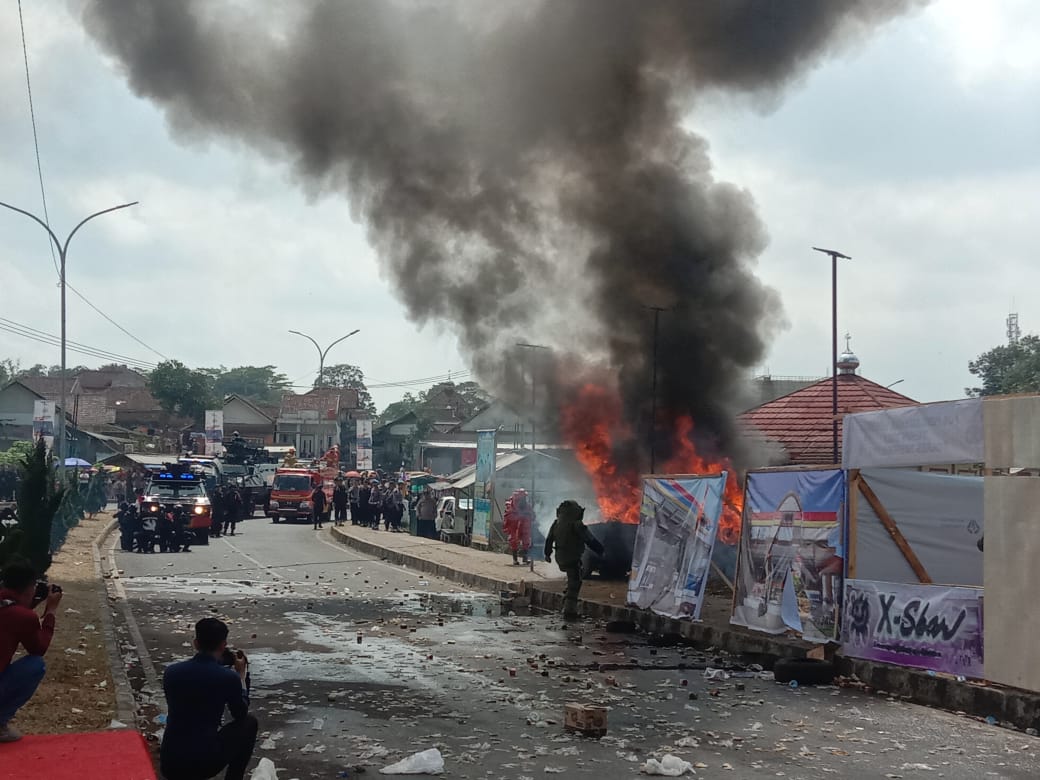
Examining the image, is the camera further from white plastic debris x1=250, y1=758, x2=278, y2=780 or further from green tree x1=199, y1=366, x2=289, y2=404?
green tree x1=199, y1=366, x2=289, y2=404

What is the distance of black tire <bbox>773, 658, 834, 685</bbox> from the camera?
1030 centimetres

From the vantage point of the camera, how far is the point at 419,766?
6.72 m

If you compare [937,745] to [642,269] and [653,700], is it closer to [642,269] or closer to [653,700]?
[653,700]

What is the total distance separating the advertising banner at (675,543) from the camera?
45.0 ft

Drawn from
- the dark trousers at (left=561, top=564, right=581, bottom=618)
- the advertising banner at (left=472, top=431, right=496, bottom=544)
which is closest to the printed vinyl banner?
the dark trousers at (left=561, top=564, right=581, bottom=618)

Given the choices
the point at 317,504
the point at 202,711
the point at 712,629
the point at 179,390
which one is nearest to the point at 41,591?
the point at 202,711

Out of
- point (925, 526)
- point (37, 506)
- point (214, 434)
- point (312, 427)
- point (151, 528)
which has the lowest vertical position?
point (151, 528)

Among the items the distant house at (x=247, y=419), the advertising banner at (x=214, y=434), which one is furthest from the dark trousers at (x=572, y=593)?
the distant house at (x=247, y=419)

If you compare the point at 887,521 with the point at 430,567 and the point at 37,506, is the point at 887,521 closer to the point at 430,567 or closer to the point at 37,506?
the point at 37,506

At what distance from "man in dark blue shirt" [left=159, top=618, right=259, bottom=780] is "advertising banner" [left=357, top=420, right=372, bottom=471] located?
45.7m

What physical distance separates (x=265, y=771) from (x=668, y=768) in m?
2.38

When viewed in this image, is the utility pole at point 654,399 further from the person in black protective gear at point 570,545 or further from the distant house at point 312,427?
the distant house at point 312,427

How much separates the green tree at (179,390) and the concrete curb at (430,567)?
62756mm

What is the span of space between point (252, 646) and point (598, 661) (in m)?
3.64
